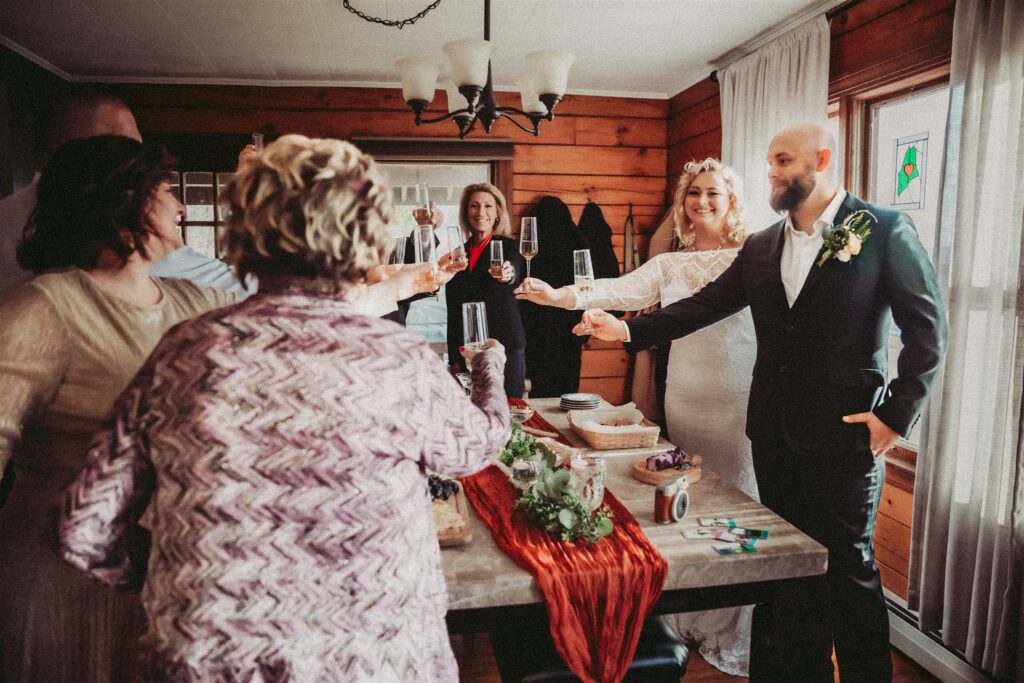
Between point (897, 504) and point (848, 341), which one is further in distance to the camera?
point (897, 504)

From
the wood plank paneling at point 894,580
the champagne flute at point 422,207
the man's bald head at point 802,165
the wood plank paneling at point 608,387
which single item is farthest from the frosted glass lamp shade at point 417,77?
the wood plank paneling at point 608,387

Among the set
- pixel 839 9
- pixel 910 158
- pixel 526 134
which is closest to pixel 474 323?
pixel 910 158

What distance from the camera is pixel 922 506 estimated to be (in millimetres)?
2375

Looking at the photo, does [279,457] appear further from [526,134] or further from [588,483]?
[526,134]

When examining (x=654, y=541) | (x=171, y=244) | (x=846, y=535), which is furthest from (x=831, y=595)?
(x=171, y=244)

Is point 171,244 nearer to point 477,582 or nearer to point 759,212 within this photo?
point 477,582

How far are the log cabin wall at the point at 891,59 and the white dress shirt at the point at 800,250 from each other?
0.97 metres

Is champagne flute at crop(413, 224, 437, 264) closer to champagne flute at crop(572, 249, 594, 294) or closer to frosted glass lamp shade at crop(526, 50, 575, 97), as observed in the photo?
champagne flute at crop(572, 249, 594, 294)

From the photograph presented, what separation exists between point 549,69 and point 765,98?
1723mm

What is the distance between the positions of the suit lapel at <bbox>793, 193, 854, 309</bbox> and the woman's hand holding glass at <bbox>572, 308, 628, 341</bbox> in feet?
2.01

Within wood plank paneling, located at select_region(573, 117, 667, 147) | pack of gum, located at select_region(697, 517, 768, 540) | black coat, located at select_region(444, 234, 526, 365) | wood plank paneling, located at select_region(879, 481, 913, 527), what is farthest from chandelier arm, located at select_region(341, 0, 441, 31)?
wood plank paneling, located at select_region(879, 481, 913, 527)

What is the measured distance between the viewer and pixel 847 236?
192cm

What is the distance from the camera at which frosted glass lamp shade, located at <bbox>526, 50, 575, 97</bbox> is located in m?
2.29

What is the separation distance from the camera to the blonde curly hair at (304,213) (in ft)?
2.89
